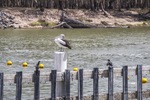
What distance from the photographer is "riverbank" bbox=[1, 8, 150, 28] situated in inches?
3465

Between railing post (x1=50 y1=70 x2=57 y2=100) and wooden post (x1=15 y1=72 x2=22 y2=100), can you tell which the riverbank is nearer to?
railing post (x1=50 y1=70 x2=57 y2=100)

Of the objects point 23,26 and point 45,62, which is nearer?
point 45,62

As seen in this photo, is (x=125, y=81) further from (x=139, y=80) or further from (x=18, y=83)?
(x=18, y=83)

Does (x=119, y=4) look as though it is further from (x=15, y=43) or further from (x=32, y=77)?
(x=32, y=77)

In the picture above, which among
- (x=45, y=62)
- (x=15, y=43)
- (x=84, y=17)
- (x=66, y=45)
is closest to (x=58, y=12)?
(x=84, y=17)

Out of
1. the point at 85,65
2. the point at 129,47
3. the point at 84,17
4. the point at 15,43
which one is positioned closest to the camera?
the point at 85,65

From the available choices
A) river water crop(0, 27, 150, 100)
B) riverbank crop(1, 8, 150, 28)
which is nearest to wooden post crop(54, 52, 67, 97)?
river water crop(0, 27, 150, 100)

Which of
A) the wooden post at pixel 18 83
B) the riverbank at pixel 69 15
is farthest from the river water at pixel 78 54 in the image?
the riverbank at pixel 69 15

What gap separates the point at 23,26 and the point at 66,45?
66.3 m

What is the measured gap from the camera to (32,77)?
16.3 metres

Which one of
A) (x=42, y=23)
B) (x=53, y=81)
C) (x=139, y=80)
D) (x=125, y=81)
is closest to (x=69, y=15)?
(x=42, y=23)

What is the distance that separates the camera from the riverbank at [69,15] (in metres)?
88.0

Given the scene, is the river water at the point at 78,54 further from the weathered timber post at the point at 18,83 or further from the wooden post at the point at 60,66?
the weathered timber post at the point at 18,83

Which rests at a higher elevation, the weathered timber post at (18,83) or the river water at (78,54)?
the weathered timber post at (18,83)
